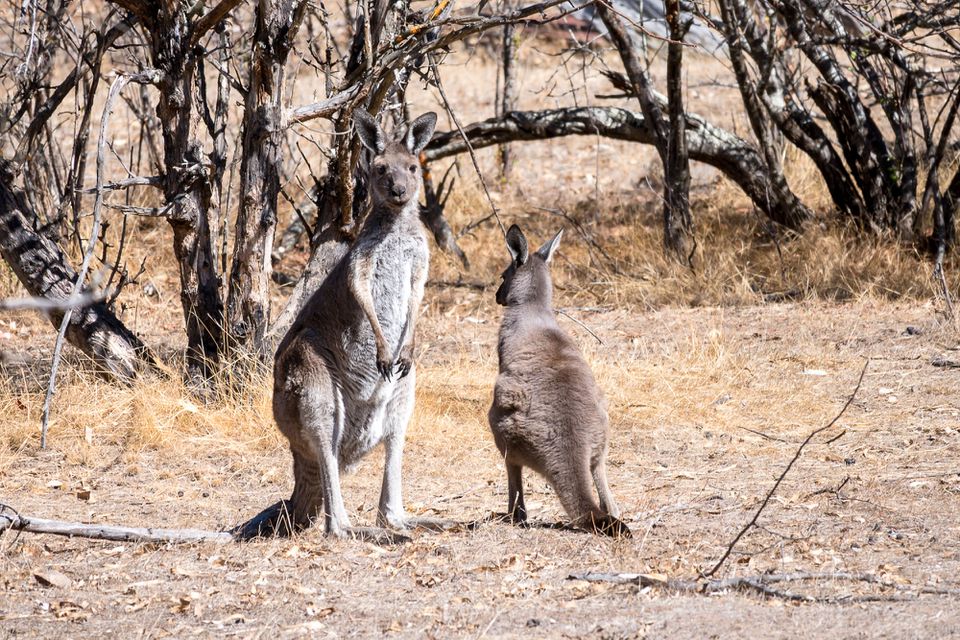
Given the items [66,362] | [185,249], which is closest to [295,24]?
[185,249]

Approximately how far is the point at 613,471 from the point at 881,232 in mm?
4821

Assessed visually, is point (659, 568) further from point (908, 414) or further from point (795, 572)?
point (908, 414)

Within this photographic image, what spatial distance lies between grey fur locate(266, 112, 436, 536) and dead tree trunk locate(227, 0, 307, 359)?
1329mm

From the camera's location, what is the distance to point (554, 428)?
4.75 metres

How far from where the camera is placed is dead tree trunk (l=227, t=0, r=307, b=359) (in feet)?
21.8

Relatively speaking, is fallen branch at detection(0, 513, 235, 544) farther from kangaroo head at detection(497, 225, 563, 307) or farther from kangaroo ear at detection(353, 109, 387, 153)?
kangaroo ear at detection(353, 109, 387, 153)

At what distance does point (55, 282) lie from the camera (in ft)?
23.9

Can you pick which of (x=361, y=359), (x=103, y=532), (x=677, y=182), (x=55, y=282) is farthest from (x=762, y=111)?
(x=103, y=532)

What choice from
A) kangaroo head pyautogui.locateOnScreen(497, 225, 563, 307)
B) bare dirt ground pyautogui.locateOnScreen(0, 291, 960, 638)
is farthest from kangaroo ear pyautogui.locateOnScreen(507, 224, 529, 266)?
bare dirt ground pyautogui.locateOnScreen(0, 291, 960, 638)

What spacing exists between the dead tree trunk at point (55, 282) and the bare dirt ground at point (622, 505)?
2.54 feet

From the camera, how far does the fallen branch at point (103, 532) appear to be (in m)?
4.55

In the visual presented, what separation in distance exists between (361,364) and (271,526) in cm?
85

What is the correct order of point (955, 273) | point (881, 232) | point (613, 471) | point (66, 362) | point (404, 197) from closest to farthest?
1. point (404, 197)
2. point (613, 471)
3. point (66, 362)
4. point (955, 273)
5. point (881, 232)

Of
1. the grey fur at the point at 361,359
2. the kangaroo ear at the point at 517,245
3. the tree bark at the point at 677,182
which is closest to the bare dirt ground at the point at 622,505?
the grey fur at the point at 361,359
